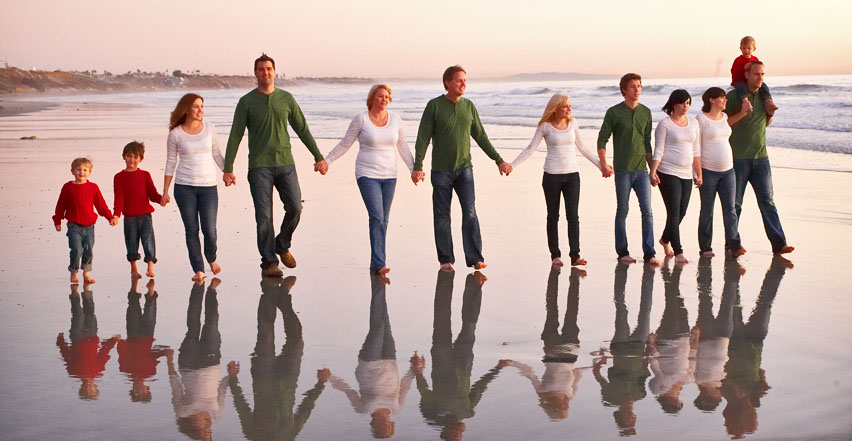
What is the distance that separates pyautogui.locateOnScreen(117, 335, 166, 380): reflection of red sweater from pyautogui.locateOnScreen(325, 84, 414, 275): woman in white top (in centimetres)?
265

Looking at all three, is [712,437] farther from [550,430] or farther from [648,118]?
[648,118]

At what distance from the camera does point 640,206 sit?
8859 millimetres

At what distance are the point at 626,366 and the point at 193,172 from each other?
426 centimetres

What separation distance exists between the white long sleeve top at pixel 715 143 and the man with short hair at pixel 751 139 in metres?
0.38

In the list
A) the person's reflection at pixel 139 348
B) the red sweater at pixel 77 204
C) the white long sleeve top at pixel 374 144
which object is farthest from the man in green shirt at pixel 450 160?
the red sweater at pixel 77 204

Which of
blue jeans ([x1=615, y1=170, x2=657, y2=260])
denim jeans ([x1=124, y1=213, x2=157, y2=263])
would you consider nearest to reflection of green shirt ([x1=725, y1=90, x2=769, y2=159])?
blue jeans ([x1=615, y1=170, x2=657, y2=260])

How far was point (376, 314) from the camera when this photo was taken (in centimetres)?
684

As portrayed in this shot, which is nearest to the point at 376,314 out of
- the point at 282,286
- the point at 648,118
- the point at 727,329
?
the point at 282,286

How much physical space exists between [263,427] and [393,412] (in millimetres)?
635

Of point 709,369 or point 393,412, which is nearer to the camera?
point 393,412

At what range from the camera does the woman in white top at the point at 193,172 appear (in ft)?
26.4

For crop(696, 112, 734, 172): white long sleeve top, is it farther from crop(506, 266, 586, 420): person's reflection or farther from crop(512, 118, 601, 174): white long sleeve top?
crop(506, 266, 586, 420): person's reflection

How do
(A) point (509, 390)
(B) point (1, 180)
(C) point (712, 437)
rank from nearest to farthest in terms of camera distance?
(C) point (712, 437), (A) point (509, 390), (B) point (1, 180)

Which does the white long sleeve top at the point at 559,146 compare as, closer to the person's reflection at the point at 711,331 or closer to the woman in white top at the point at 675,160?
the woman in white top at the point at 675,160
